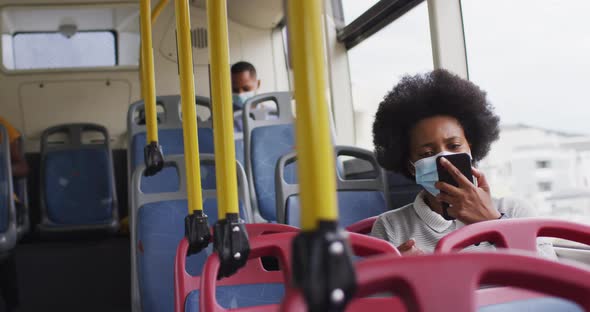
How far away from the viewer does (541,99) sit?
8.25ft

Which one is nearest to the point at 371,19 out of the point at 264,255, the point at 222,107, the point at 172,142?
A: the point at 172,142

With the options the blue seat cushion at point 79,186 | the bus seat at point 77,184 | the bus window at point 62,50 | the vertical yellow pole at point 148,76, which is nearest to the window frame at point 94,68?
the bus window at point 62,50

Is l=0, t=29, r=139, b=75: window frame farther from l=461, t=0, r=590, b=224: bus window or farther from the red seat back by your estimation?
the red seat back

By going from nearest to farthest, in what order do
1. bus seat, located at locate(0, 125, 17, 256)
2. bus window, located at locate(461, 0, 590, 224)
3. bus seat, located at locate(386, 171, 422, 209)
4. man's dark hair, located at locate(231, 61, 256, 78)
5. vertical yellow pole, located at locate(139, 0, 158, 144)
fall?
1. vertical yellow pole, located at locate(139, 0, 158, 144)
2. bus window, located at locate(461, 0, 590, 224)
3. bus seat, located at locate(386, 171, 422, 209)
4. bus seat, located at locate(0, 125, 17, 256)
5. man's dark hair, located at locate(231, 61, 256, 78)

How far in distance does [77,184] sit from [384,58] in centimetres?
345

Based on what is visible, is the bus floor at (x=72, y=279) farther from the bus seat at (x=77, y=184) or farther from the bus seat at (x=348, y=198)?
the bus seat at (x=348, y=198)

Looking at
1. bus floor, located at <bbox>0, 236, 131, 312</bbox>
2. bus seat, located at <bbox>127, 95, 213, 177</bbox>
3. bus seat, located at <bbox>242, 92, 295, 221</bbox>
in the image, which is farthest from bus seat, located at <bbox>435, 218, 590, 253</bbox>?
bus floor, located at <bbox>0, 236, 131, 312</bbox>

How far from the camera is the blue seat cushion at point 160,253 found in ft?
7.30

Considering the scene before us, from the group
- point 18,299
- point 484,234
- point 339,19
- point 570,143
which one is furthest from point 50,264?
point 484,234

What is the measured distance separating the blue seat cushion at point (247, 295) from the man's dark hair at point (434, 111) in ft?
1.80

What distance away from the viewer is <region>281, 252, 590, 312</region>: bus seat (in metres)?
0.63

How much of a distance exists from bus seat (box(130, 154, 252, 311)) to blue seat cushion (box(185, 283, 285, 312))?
348 millimetres

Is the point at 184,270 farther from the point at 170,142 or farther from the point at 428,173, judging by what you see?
the point at 170,142

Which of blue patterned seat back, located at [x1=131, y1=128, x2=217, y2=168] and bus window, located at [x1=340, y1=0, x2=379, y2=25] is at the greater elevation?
bus window, located at [x1=340, y1=0, x2=379, y2=25]
